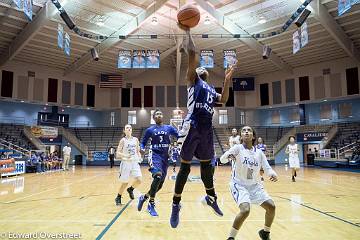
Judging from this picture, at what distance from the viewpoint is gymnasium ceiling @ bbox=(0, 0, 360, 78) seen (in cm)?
1992

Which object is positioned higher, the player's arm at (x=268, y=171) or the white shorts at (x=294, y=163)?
the player's arm at (x=268, y=171)

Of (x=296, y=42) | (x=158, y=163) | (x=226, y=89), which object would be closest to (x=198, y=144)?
(x=226, y=89)

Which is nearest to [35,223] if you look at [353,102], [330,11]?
[330,11]

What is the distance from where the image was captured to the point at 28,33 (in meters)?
21.6

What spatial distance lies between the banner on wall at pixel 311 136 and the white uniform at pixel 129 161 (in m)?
24.9

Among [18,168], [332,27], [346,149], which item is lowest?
[18,168]

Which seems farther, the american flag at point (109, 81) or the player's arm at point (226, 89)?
the american flag at point (109, 81)

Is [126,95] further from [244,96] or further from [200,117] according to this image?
[200,117]

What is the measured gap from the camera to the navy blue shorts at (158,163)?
6.03 meters

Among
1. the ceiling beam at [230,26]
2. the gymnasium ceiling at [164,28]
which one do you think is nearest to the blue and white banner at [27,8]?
the gymnasium ceiling at [164,28]

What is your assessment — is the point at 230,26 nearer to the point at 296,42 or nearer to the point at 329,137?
the point at 296,42

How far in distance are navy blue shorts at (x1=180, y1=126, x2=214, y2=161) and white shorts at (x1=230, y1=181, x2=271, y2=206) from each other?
1.95 feet

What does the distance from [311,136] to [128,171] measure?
25858 mm

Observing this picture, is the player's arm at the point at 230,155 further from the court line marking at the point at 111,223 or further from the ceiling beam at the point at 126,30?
the ceiling beam at the point at 126,30
